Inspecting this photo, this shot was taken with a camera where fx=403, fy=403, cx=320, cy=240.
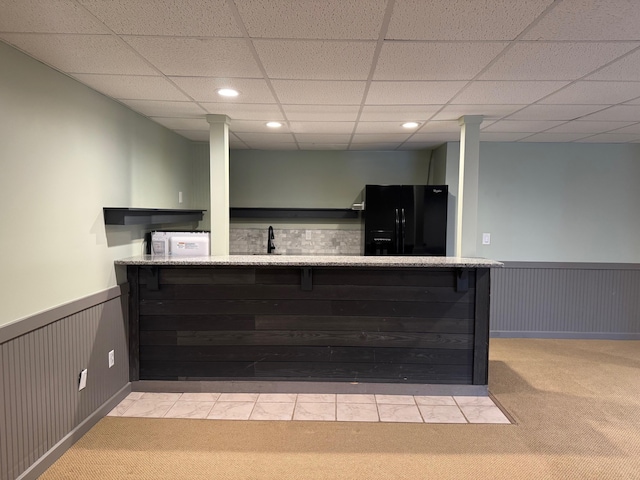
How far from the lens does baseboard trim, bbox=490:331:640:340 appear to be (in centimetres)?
450

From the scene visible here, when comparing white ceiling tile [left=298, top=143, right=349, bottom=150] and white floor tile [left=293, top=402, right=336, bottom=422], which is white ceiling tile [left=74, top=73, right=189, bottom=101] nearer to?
white ceiling tile [left=298, top=143, right=349, bottom=150]

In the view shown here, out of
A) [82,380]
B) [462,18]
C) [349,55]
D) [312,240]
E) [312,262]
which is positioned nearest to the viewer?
[462,18]

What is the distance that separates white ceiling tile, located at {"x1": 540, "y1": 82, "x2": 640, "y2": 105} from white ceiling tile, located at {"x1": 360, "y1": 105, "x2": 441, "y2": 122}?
0.78 metres

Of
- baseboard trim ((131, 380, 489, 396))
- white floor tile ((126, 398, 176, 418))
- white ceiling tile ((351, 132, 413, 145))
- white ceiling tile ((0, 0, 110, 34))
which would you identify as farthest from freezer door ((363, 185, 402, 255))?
white ceiling tile ((0, 0, 110, 34))

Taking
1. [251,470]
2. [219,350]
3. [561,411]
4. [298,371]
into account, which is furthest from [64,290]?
[561,411]

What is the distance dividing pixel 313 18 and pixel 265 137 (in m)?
2.67

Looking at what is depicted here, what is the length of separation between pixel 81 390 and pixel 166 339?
0.68m

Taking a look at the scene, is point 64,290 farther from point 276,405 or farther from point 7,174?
point 276,405

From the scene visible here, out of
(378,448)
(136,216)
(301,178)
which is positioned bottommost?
(378,448)

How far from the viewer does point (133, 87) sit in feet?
8.32

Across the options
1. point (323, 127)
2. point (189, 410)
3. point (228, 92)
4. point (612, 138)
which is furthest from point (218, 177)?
point (612, 138)

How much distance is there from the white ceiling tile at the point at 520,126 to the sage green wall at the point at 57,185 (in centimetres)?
304

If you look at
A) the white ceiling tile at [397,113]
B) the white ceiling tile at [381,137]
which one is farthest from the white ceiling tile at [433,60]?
the white ceiling tile at [381,137]

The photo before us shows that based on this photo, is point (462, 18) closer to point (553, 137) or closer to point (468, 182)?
point (468, 182)
